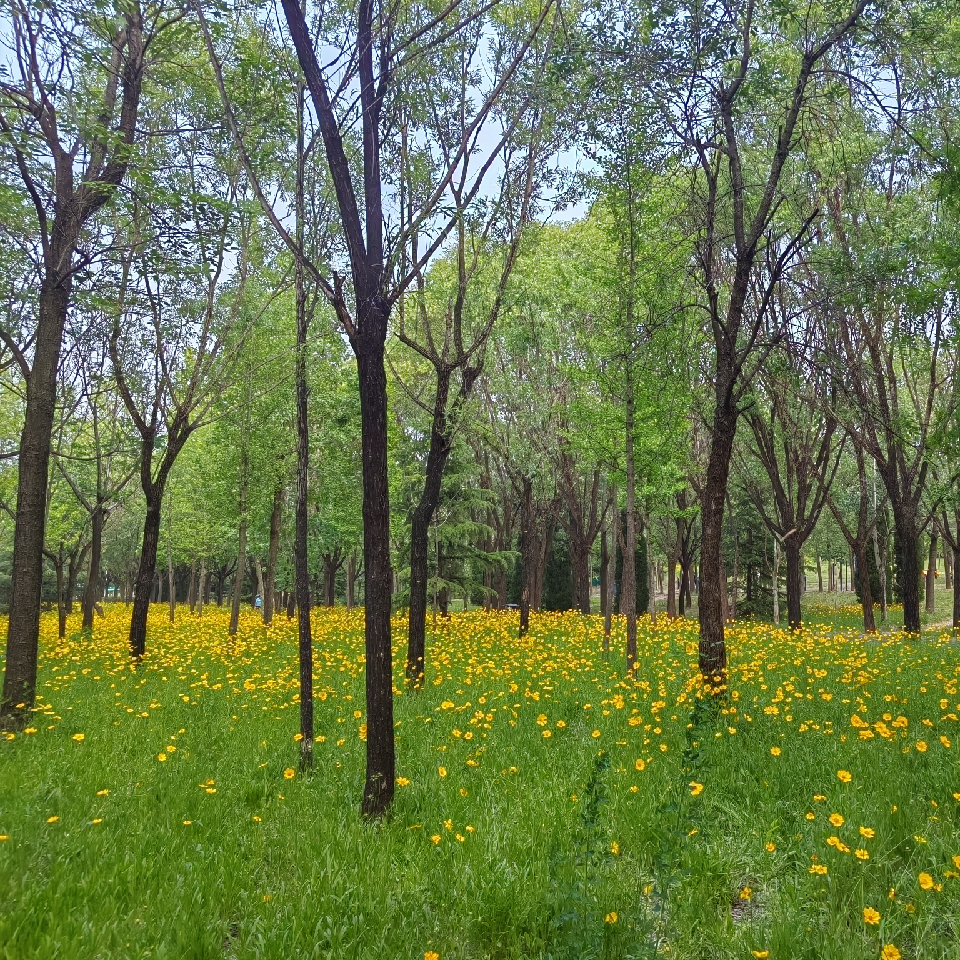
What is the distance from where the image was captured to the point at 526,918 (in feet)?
10.7

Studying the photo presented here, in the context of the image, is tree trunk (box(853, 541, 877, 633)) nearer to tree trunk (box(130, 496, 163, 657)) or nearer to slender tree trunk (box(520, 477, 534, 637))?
slender tree trunk (box(520, 477, 534, 637))

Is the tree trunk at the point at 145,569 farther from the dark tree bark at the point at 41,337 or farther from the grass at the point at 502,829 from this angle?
the dark tree bark at the point at 41,337

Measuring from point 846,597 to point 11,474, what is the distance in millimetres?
44905

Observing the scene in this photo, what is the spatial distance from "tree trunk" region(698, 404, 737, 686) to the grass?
1.93 feet

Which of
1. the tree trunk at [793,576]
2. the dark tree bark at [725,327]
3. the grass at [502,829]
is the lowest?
the grass at [502,829]

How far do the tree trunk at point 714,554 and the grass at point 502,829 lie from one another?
59 centimetres

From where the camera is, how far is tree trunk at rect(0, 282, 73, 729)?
711cm

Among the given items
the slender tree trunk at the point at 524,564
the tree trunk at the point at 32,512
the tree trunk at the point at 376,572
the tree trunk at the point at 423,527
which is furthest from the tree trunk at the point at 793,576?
the tree trunk at the point at 32,512

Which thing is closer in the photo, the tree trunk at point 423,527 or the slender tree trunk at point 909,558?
the tree trunk at point 423,527

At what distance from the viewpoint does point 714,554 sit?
806 cm

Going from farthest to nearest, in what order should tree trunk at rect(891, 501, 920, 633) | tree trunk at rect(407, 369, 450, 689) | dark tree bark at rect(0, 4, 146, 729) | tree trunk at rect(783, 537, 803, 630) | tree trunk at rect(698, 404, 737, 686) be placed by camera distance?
tree trunk at rect(783, 537, 803, 630), tree trunk at rect(891, 501, 920, 633), tree trunk at rect(407, 369, 450, 689), tree trunk at rect(698, 404, 737, 686), dark tree bark at rect(0, 4, 146, 729)

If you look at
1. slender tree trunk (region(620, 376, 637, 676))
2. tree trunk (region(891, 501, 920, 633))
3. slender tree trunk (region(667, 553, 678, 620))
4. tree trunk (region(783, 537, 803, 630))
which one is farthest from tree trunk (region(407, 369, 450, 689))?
slender tree trunk (region(667, 553, 678, 620))

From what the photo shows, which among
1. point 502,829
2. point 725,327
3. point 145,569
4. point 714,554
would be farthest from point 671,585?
point 502,829

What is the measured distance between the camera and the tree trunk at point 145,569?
11766mm
